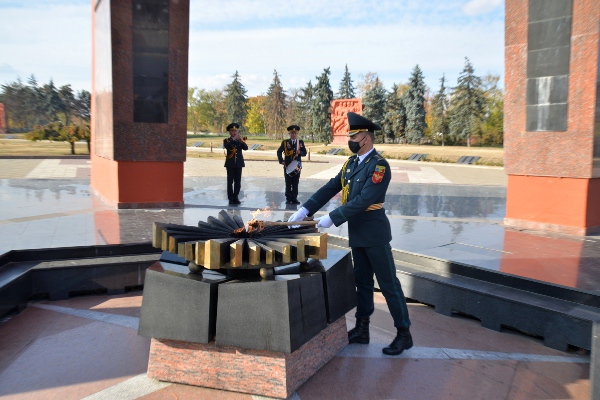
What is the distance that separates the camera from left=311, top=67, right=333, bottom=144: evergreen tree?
5334cm

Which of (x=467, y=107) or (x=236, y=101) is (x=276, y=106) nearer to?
(x=236, y=101)

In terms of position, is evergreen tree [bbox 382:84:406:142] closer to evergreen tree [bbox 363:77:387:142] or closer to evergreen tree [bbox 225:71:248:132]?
evergreen tree [bbox 363:77:387:142]

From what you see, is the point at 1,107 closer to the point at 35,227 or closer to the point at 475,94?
the point at 35,227

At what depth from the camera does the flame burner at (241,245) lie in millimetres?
3027

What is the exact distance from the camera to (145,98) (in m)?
8.48

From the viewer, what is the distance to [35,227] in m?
6.46

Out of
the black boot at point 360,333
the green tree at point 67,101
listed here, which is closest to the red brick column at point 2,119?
the green tree at point 67,101

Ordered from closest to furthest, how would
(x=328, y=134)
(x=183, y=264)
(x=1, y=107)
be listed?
(x=183, y=264) < (x=1, y=107) < (x=328, y=134)

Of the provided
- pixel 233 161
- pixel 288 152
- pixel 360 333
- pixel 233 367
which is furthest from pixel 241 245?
pixel 288 152

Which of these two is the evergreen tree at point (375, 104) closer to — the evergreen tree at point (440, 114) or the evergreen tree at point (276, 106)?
the evergreen tree at point (440, 114)

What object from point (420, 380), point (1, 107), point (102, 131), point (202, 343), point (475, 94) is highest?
point (475, 94)

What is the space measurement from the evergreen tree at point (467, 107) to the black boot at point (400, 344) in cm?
4258

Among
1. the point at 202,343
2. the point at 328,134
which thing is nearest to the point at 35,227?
the point at 202,343

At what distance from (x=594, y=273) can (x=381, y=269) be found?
2.53m
